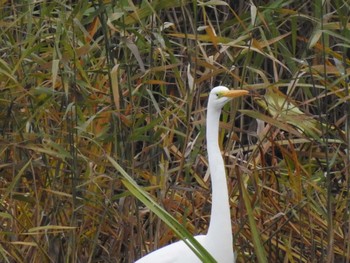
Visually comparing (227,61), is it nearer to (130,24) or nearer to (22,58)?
(130,24)

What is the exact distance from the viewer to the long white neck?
297 cm

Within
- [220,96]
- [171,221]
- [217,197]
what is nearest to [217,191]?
[217,197]

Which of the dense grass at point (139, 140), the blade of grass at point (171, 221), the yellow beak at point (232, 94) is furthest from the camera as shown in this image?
the dense grass at point (139, 140)

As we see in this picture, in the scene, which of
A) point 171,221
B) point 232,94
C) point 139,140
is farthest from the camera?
point 139,140

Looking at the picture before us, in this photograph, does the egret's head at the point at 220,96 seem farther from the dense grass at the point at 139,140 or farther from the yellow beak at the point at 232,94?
the dense grass at the point at 139,140

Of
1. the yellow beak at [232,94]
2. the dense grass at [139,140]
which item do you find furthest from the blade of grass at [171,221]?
the dense grass at [139,140]

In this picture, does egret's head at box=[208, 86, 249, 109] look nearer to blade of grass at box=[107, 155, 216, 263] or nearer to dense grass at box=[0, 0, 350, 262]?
dense grass at box=[0, 0, 350, 262]

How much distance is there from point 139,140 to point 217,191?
0.56 metres

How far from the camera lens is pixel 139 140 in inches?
136

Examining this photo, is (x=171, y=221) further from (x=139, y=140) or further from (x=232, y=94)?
(x=139, y=140)

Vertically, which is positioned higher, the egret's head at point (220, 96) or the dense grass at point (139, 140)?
the egret's head at point (220, 96)

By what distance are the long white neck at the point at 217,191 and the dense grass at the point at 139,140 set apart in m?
0.24

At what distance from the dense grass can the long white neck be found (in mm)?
243

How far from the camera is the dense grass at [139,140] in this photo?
3309mm
